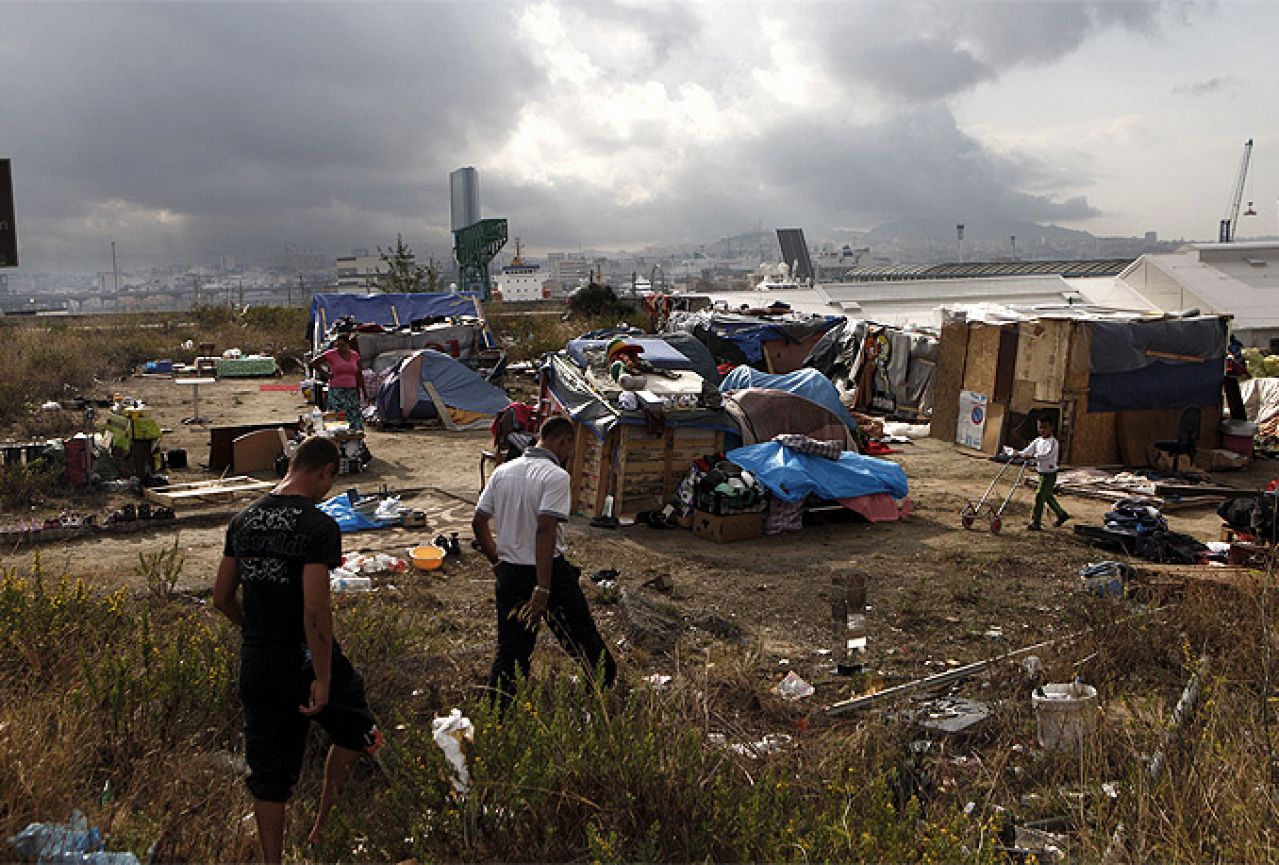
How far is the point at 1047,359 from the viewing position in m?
14.4

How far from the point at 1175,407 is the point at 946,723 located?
11.6 metres

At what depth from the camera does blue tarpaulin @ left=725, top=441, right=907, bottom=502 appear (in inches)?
402

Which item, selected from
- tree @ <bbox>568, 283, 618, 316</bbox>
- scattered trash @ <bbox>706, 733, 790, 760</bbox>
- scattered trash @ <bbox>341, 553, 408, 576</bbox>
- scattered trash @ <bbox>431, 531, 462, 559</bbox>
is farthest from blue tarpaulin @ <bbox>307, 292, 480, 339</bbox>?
scattered trash @ <bbox>706, 733, 790, 760</bbox>

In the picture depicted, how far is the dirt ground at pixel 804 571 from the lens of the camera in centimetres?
699

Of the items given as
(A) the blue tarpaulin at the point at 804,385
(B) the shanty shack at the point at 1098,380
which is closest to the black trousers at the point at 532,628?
(A) the blue tarpaulin at the point at 804,385

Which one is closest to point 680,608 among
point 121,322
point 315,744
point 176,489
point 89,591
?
point 315,744

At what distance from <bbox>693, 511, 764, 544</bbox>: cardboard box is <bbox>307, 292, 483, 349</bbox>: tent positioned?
49.5 ft

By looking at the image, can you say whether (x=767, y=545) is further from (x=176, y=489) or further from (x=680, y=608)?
(x=176, y=489)

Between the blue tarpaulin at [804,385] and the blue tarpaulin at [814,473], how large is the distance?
1284 millimetres

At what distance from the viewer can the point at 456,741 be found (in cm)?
389

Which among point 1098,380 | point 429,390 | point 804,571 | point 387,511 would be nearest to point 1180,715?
point 804,571

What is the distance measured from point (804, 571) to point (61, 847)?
255 inches

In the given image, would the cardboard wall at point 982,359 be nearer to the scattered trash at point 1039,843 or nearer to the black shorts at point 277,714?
the scattered trash at point 1039,843

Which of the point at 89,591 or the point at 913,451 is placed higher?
the point at 89,591
